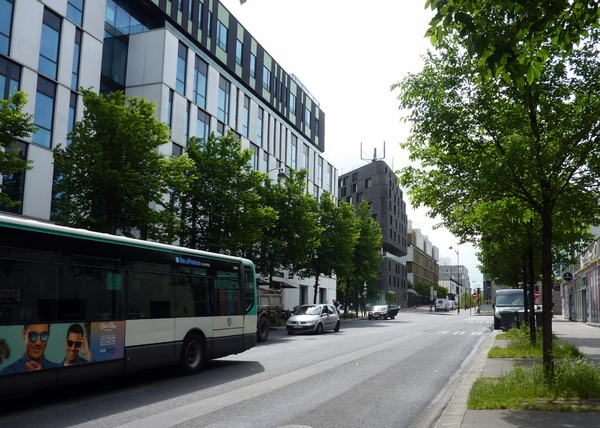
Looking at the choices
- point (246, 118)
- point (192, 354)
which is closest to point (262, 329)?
point (192, 354)

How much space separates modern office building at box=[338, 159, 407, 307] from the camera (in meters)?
96.7

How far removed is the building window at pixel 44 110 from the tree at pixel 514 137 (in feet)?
66.7

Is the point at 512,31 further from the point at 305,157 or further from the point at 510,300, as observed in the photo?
the point at 305,157

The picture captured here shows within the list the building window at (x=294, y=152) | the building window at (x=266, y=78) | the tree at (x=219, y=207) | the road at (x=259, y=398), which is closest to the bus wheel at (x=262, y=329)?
the tree at (x=219, y=207)

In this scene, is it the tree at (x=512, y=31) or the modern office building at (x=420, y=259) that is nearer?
the tree at (x=512, y=31)

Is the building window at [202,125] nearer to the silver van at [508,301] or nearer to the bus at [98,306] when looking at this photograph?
the silver van at [508,301]

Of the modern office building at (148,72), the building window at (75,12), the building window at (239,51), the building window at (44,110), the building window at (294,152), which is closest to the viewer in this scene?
the modern office building at (148,72)

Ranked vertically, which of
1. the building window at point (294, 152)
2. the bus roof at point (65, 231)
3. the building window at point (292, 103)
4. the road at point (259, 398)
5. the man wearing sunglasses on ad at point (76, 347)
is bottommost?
the road at point (259, 398)

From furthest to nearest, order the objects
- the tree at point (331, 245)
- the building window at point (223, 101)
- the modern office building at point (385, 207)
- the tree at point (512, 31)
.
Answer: the modern office building at point (385, 207), the tree at point (331, 245), the building window at point (223, 101), the tree at point (512, 31)

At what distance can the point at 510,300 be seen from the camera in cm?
3259

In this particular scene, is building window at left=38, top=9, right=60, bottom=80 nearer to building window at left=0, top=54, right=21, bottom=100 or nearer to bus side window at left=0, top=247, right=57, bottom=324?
building window at left=0, top=54, right=21, bottom=100

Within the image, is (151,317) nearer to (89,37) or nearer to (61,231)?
(61,231)

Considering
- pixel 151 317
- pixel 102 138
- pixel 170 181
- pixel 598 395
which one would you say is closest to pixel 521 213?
pixel 598 395

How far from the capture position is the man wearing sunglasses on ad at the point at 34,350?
7797mm
